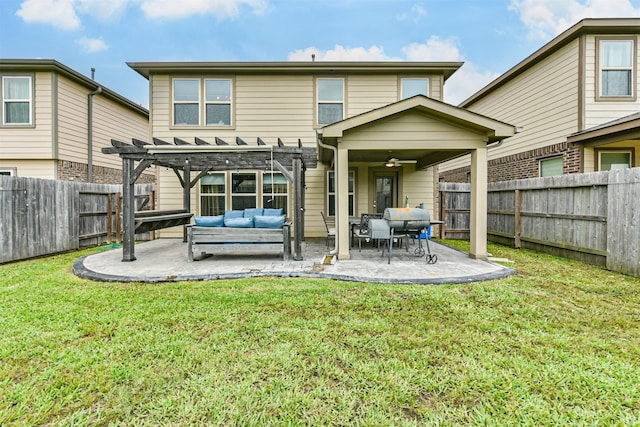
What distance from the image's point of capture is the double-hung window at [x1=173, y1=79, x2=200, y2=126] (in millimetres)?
9562

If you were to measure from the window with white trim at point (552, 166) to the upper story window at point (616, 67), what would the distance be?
195 cm

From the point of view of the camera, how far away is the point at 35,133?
31.5ft

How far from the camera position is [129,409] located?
1.97 metres

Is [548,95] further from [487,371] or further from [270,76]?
[487,371]

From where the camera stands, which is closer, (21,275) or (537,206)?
(21,275)

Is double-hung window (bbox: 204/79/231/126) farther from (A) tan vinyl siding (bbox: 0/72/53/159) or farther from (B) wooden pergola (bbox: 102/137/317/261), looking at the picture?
(A) tan vinyl siding (bbox: 0/72/53/159)

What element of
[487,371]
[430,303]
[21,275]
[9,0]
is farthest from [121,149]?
[9,0]

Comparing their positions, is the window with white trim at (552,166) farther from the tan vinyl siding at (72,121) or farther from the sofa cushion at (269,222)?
the tan vinyl siding at (72,121)

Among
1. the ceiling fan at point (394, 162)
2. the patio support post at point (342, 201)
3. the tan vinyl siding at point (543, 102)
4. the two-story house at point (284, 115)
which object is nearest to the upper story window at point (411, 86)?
the two-story house at point (284, 115)

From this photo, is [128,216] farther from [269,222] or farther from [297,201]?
[297,201]

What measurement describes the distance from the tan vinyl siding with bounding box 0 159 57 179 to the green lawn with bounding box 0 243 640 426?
7.35 metres

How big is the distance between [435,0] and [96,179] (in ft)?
57.1

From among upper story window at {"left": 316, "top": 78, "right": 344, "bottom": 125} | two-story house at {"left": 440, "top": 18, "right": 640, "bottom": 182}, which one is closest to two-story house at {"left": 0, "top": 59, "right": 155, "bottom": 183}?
upper story window at {"left": 316, "top": 78, "right": 344, "bottom": 125}

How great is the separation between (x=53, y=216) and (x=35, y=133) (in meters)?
4.36
